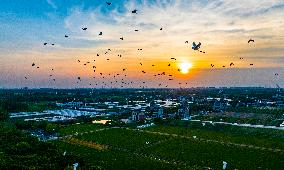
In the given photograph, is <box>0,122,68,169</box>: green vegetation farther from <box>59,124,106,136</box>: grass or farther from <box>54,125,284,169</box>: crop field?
<box>59,124,106,136</box>: grass

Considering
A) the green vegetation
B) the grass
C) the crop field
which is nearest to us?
the green vegetation

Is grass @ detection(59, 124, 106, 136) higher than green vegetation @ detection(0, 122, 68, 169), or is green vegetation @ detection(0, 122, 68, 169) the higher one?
green vegetation @ detection(0, 122, 68, 169)

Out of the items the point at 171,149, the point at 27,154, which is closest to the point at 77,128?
the point at 171,149

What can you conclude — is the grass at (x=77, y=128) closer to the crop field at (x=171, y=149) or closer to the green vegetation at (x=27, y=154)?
the crop field at (x=171, y=149)

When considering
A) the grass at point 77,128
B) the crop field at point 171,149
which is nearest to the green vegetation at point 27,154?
the crop field at point 171,149

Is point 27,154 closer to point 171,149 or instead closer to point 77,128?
point 171,149

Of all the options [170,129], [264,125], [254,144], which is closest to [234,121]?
[264,125]

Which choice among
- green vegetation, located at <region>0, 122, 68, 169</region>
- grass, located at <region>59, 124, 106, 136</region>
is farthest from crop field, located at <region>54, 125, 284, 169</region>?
green vegetation, located at <region>0, 122, 68, 169</region>

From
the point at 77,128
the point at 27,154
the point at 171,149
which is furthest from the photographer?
the point at 77,128

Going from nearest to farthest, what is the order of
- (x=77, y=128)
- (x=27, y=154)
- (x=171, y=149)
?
1. (x=27, y=154)
2. (x=171, y=149)
3. (x=77, y=128)

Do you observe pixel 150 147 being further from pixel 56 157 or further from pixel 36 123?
pixel 36 123
